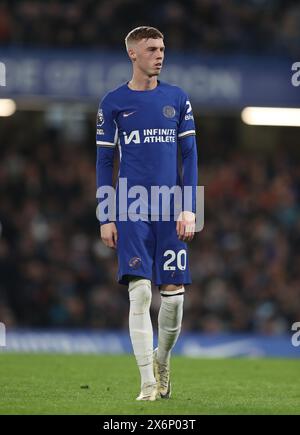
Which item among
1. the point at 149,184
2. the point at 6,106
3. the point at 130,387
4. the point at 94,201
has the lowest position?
the point at 130,387

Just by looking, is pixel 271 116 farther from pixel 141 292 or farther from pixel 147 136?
pixel 141 292

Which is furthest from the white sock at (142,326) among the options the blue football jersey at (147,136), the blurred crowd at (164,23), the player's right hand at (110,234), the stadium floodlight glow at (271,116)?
the stadium floodlight glow at (271,116)

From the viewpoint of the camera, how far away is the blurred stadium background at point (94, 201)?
60.9ft

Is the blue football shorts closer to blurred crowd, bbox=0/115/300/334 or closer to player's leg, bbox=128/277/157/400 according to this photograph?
player's leg, bbox=128/277/157/400

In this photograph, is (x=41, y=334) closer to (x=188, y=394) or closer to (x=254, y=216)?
(x=254, y=216)

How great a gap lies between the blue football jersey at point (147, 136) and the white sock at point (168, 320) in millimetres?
666

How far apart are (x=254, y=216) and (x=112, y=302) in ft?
11.3

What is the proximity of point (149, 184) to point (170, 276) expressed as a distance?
651 millimetres

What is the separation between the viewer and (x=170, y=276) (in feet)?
25.6

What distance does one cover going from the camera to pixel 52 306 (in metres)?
19.0

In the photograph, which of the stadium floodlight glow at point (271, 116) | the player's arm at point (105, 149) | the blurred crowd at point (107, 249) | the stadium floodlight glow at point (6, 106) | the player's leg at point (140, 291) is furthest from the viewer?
the stadium floodlight glow at point (271, 116)

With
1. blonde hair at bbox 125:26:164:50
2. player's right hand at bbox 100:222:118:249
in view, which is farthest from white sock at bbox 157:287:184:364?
blonde hair at bbox 125:26:164:50

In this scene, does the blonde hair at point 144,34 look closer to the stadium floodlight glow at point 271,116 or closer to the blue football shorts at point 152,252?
the blue football shorts at point 152,252

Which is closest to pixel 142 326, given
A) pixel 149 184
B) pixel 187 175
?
pixel 149 184
